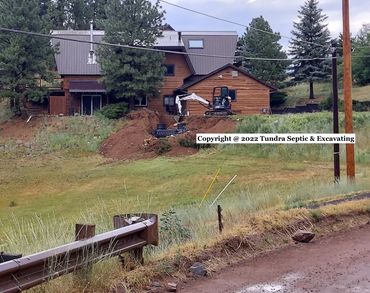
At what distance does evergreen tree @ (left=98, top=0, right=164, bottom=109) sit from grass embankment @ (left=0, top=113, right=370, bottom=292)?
174 inches

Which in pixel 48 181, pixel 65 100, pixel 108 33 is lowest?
pixel 48 181

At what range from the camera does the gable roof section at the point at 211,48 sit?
6731cm

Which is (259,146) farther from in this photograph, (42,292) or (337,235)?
(42,292)

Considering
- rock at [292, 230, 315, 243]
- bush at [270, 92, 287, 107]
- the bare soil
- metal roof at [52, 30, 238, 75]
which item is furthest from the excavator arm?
rock at [292, 230, 315, 243]

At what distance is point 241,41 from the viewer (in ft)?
264

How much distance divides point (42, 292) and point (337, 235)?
580cm

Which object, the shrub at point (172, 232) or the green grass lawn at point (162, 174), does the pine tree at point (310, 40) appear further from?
the shrub at point (172, 232)

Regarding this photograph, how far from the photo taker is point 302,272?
26.5 feet

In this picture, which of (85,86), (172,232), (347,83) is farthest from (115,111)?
(172,232)

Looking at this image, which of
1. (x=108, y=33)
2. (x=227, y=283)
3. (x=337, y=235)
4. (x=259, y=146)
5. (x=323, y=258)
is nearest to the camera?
(x=227, y=283)

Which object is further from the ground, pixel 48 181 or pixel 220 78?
pixel 220 78

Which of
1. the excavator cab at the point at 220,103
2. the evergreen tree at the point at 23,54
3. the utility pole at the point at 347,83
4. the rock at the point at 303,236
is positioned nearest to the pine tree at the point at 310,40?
the excavator cab at the point at 220,103

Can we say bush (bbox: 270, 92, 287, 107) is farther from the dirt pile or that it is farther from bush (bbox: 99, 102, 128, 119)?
bush (bbox: 99, 102, 128, 119)

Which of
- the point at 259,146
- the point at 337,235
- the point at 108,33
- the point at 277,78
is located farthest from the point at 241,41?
the point at 337,235
